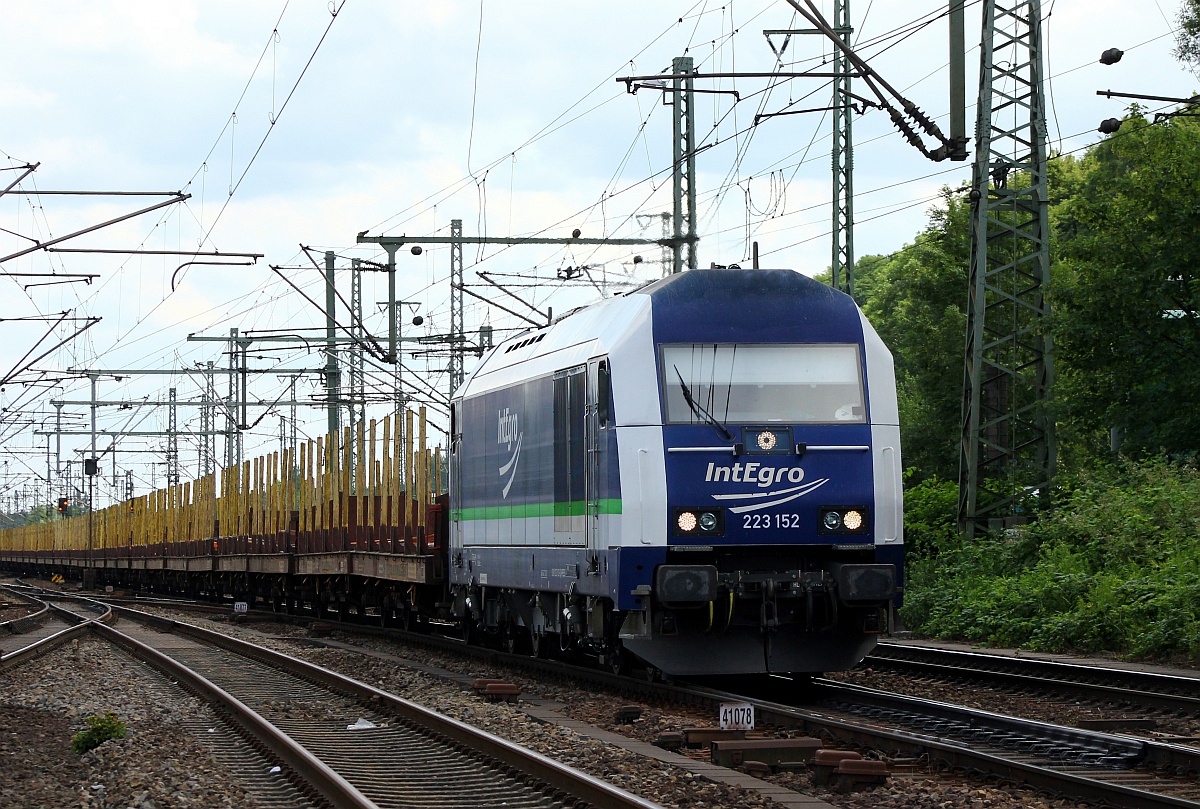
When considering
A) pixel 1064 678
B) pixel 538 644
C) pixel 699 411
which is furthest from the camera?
pixel 538 644

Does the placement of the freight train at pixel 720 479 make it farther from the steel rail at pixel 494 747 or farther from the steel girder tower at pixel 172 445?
the steel girder tower at pixel 172 445

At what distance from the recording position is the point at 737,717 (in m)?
11.4

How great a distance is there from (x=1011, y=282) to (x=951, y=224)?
25.2 feet

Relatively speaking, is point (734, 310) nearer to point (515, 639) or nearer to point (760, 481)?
point (760, 481)

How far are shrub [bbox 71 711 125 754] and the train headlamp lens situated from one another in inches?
185

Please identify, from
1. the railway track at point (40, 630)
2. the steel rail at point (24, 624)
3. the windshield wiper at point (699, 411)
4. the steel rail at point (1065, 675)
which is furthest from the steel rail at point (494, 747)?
the steel rail at point (24, 624)

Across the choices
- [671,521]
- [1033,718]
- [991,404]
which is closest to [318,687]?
[671,521]

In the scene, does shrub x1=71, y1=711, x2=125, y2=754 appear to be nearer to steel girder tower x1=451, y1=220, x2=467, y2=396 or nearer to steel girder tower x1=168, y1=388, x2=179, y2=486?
steel girder tower x1=451, y1=220, x2=467, y2=396

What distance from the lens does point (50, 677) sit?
18.8m

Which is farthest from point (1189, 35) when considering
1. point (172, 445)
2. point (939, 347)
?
point (172, 445)

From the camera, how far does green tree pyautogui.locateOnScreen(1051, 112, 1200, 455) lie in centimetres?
2325

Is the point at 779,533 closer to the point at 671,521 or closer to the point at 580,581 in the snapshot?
the point at 671,521

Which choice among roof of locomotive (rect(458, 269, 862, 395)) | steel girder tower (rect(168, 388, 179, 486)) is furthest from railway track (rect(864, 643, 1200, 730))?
steel girder tower (rect(168, 388, 179, 486))

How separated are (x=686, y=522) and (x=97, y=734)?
494 cm
